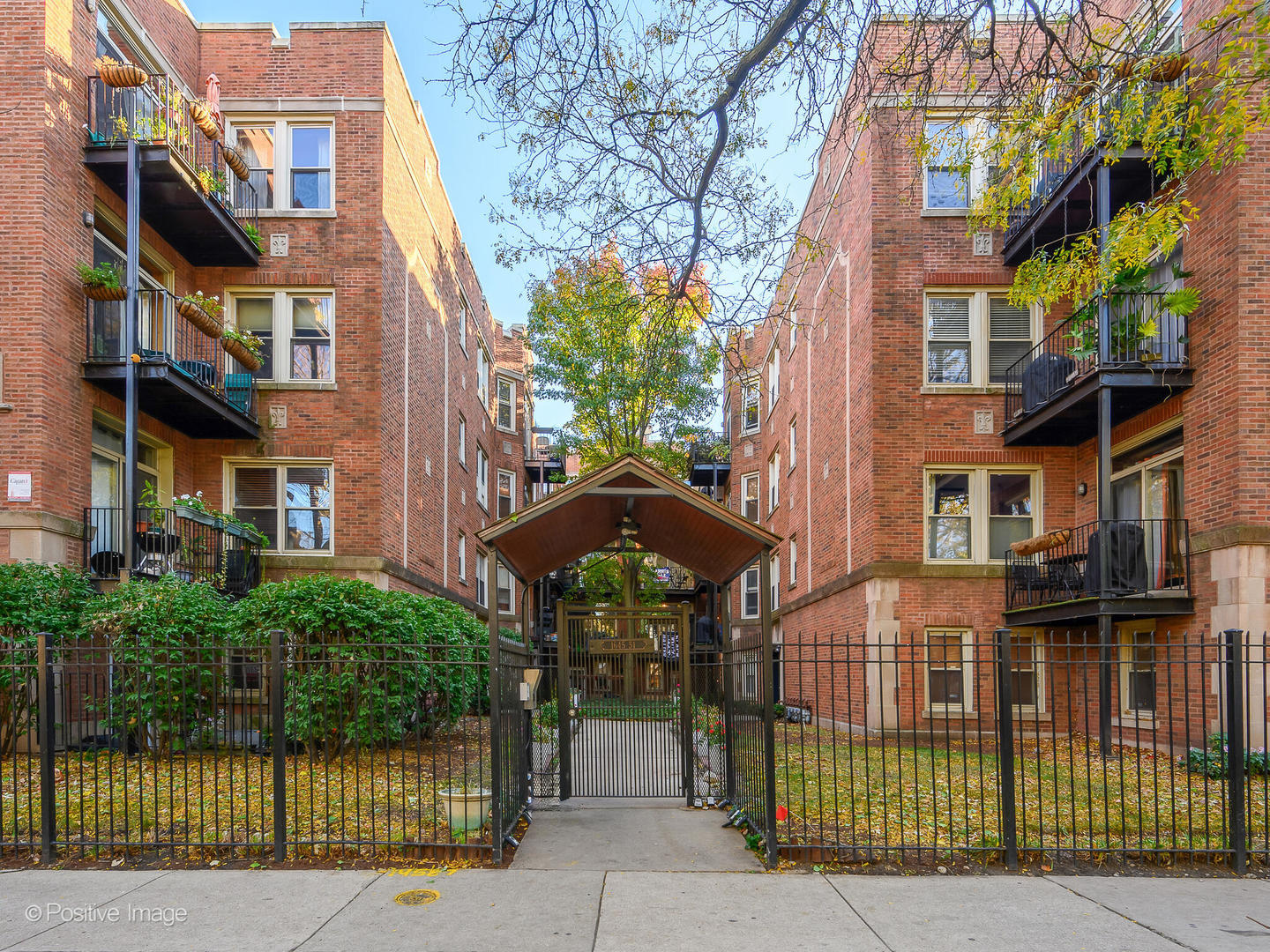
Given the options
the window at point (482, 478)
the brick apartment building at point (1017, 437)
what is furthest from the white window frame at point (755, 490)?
the brick apartment building at point (1017, 437)

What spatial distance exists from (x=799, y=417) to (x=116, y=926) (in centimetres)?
2136

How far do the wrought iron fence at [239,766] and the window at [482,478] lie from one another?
1703cm

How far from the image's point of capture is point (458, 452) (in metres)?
26.2

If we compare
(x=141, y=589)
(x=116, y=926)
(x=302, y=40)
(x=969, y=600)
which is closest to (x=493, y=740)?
(x=116, y=926)

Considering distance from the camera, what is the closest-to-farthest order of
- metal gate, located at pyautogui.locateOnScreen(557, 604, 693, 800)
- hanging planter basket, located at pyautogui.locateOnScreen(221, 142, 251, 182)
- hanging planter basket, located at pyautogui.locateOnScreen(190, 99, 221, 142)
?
metal gate, located at pyautogui.locateOnScreen(557, 604, 693, 800)
hanging planter basket, located at pyautogui.locateOnScreen(190, 99, 221, 142)
hanging planter basket, located at pyautogui.locateOnScreen(221, 142, 251, 182)

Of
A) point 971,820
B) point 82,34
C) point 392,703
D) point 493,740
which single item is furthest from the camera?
point 82,34

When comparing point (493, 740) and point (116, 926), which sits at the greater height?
point (493, 740)

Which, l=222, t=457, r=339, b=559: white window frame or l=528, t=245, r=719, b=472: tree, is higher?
l=528, t=245, r=719, b=472: tree

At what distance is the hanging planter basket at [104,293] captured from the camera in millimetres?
14062

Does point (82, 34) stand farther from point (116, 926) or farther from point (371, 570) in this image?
point (116, 926)

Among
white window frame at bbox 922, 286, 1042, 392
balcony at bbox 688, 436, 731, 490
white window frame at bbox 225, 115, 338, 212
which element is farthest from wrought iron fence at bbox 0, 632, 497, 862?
balcony at bbox 688, 436, 731, 490

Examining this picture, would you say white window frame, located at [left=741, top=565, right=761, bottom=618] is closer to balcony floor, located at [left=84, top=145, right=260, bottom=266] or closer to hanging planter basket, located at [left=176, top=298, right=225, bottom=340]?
balcony floor, located at [left=84, top=145, right=260, bottom=266]

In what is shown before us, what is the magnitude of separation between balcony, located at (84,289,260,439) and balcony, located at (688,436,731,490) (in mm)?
19595

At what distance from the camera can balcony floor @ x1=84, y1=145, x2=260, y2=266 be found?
47.1 ft
